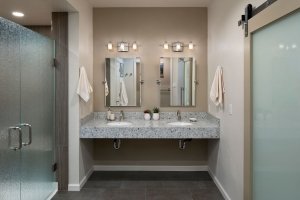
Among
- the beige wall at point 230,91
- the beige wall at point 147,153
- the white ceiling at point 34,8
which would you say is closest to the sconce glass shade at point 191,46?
the beige wall at point 230,91

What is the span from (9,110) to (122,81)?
2.28 m

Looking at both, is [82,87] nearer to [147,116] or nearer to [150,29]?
[147,116]

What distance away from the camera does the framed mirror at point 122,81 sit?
4500mm

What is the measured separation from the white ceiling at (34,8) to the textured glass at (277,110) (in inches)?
91.0

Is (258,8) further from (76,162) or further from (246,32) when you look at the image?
(76,162)

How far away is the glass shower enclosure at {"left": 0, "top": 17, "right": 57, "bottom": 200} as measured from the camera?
2.36 metres

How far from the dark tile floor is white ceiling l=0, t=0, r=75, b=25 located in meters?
2.42

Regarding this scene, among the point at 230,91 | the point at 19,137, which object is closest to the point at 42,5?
the point at 19,137

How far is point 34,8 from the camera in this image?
394 cm

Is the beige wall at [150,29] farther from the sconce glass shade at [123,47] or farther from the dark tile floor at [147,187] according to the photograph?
the dark tile floor at [147,187]

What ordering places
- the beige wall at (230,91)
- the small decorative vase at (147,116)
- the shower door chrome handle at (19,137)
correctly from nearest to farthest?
the shower door chrome handle at (19,137) → the beige wall at (230,91) → the small decorative vase at (147,116)

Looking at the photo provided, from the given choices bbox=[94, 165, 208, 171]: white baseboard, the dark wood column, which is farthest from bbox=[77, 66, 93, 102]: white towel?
bbox=[94, 165, 208, 171]: white baseboard

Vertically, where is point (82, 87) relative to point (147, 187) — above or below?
above

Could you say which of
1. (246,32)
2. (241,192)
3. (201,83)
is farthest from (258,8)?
(201,83)
